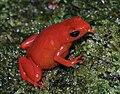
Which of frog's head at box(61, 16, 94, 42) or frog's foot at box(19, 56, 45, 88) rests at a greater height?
frog's head at box(61, 16, 94, 42)

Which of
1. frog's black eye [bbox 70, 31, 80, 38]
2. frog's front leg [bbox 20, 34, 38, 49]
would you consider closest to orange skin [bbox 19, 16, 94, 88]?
frog's black eye [bbox 70, 31, 80, 38]

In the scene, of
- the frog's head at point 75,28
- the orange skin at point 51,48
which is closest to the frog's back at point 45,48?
the orange skin at point 51,48

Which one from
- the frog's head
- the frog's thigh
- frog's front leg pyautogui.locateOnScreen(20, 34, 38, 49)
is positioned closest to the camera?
the frog's head

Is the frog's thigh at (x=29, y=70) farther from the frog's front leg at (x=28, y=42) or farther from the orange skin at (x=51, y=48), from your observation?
the frog's front leg at (x=28, y=42)

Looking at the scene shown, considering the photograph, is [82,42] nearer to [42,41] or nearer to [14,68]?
[42,41]

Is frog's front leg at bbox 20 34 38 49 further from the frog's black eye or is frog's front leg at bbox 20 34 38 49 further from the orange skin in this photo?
the frog's black eye

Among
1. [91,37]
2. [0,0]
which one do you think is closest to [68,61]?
[91,37]

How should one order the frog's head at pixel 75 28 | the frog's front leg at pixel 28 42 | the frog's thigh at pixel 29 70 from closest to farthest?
the frog's head at pixel 75 28
the frog's thigh at pixel 29 70
the frog's front leg at pixel 28 42

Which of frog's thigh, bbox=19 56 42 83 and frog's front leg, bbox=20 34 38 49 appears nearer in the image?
frog's thigh, bbox=19 56 42 83
